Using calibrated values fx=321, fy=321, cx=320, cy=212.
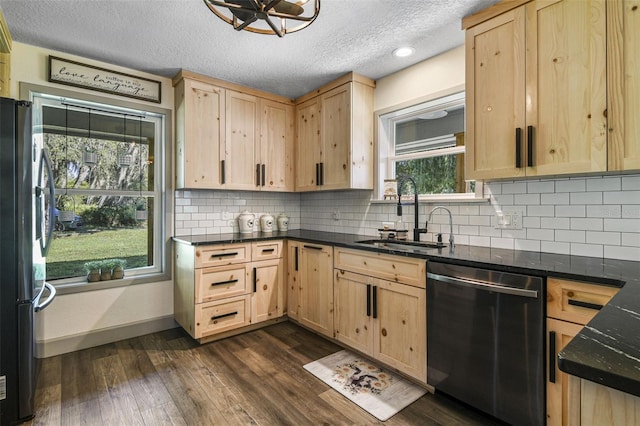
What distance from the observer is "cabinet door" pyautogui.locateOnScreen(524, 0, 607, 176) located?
1714 mm

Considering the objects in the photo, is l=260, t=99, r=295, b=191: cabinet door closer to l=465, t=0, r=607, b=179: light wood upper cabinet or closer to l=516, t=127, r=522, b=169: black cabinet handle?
l=465, t=0, r=607, b=179: light wood upper cabinet

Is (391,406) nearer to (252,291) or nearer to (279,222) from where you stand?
(252,291)

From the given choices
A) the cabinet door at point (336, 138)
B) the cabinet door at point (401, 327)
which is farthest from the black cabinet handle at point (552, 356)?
the cabinet door at point (336, 138)

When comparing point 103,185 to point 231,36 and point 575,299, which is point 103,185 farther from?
point 575,299

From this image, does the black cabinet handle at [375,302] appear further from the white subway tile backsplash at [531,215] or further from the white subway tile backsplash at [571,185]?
the white subway tile backsplash at [571,185]

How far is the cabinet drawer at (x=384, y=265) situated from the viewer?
221 cm

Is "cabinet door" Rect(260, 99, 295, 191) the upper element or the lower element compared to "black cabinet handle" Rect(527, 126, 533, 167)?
upper

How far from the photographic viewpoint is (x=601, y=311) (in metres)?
0.85

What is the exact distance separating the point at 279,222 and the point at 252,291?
111 centimetres

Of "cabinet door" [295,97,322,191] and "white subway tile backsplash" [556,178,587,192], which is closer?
"white subway tile backsplash" [556,178,587,192]

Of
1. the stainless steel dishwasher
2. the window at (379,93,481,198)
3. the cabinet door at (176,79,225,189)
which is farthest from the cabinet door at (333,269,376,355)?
the cabinet door at (176,79,225,189)

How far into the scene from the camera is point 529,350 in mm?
1663

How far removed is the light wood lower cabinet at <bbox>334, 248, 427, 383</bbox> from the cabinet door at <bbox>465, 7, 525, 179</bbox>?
2.73ft

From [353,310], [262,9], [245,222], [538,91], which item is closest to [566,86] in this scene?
[538,91]
